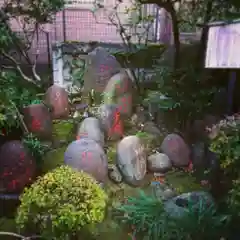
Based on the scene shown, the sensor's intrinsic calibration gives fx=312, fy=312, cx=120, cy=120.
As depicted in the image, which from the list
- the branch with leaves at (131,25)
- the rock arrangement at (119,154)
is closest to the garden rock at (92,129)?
the rock arrangement at (119,154)

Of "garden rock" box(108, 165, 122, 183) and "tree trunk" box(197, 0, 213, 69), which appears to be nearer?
"tree trunk" box(197, 0, 213, 69)

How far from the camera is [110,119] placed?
107 centimetres

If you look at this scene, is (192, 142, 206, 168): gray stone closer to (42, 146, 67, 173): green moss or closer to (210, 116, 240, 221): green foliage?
(210, 116, 240, 221): green foliage

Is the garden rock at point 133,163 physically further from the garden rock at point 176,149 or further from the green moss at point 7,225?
the green moss at point 7,225

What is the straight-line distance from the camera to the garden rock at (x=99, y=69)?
3.39 ft

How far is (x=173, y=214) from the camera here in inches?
40.3

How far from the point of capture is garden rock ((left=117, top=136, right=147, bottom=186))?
108 cm

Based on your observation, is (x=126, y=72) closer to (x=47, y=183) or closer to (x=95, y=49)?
(x=95, y=49)

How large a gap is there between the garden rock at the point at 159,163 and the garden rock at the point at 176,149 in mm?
18

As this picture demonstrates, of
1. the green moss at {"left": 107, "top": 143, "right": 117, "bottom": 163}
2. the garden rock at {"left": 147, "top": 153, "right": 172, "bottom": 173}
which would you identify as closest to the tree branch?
the green moss at {"left": 107, "top": 143, "right": 117, "bottom": 163}

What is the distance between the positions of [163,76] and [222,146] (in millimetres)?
305

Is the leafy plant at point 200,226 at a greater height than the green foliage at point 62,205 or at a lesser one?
lesser

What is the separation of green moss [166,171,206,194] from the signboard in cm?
38

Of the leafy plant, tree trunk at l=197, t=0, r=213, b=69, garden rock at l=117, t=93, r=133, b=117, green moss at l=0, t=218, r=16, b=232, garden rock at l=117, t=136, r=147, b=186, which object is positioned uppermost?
tree trunk at l=197, t=0, r=213, b=69
